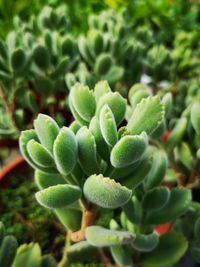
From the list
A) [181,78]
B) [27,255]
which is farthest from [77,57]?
[27,255]

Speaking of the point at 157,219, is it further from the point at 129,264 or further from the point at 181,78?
the point at 181,78

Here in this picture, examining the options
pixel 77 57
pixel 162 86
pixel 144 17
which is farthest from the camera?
pixel 144 17

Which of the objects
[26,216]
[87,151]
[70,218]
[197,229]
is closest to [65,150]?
[87,151]

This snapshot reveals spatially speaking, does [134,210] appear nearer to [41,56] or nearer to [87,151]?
[87,151]

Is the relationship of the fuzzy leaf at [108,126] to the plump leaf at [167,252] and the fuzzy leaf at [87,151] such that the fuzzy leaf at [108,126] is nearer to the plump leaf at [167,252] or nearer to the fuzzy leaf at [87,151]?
the fuzzy leaf at [87,151]

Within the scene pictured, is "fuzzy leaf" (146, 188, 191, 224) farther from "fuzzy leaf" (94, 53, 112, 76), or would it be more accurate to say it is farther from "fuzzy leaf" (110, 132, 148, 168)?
"fuzzy leaf" (94, 53, 112, 76)

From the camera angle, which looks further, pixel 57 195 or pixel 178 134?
pixel 178 134

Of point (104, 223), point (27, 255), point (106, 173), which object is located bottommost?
point (104, 223)
